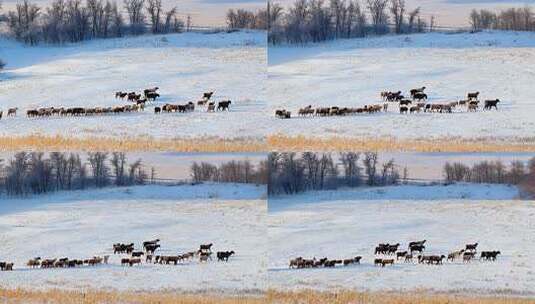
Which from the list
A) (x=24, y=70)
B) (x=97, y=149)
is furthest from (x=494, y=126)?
(x=24, y=70)

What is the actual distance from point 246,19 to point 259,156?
7.41 feet

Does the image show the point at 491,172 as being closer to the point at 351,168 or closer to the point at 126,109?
the point at 351,168

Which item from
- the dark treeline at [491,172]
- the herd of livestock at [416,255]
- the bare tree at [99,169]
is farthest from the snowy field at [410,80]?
the bare tree at [99,169]

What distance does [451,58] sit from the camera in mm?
18172

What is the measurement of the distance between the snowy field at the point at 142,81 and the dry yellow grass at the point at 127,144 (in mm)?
133

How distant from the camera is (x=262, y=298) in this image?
15.4 meters

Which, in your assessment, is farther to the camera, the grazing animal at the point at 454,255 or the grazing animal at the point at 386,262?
the grazing animal at the point at 454,255

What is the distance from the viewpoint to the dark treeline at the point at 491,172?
16.1 meters

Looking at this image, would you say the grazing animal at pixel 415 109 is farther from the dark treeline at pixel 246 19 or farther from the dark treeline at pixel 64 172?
the dark treeline at pixel 64 172

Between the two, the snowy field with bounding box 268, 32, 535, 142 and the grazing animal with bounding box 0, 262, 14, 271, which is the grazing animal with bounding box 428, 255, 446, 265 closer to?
the snowy field with bounding box 268, 32, 535, 142

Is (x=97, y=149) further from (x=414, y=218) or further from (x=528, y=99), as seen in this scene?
(x=528, y=99)

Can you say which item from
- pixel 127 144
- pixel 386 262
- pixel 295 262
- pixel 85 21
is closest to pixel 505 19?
pixel 386 262

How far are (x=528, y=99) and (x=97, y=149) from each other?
289 inches

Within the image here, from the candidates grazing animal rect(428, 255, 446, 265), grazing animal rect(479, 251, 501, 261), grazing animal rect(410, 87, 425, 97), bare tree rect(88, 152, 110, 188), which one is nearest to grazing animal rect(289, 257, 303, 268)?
grazing animal rect(428, 255, 446, 265)
